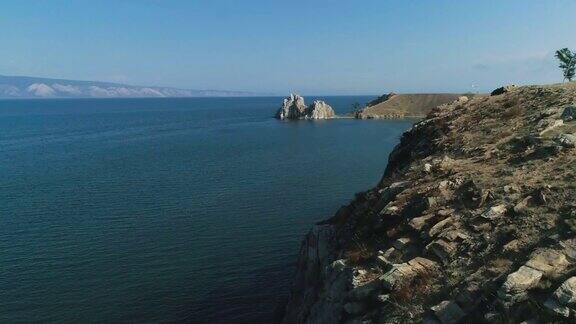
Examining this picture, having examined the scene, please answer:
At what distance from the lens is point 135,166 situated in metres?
91.9

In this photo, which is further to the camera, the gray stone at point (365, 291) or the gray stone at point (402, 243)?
the gray stone at point (402, 243)

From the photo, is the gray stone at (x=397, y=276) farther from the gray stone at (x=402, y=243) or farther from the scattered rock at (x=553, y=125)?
the scattered rock at (x=553, y=125)

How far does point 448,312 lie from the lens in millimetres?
15461

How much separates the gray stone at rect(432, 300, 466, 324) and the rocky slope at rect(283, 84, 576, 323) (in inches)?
1.2

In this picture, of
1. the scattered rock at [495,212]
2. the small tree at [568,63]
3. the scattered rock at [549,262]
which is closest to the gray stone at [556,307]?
the scattered rock at [549,262]

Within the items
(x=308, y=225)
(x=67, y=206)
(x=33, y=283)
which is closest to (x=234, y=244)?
(x=308, y=225)

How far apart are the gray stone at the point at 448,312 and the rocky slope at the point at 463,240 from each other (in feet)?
0.10

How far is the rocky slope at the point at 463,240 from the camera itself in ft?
49.7

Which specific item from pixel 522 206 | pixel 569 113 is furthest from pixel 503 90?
pixel 522 206

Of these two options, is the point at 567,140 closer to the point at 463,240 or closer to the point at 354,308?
the point at 463,240

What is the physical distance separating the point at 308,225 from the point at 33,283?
26399 mm

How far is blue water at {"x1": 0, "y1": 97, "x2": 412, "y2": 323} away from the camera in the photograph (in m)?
37.0

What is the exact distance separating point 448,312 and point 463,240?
3.86m

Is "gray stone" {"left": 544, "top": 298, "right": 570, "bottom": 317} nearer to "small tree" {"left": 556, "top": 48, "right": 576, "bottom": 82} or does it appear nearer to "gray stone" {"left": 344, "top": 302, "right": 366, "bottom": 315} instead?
"gray stone" {"left": 344, "top": 302, "right": 366, "bottom": 315}
